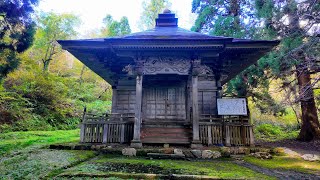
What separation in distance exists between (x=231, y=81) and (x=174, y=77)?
23.5 feet

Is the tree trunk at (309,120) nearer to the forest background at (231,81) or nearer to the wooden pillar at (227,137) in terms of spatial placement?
the forest background at (231,81)

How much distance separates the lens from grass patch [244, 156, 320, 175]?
6215 mm

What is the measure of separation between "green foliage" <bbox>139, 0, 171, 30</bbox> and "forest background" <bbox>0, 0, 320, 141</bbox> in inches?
4.6

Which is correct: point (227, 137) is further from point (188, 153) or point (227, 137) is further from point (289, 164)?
point (289, 164)

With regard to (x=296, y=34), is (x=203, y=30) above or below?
above

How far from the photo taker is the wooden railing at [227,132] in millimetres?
8719

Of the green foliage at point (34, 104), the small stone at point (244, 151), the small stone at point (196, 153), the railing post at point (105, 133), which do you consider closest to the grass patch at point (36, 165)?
the railing post at point (105, 133)

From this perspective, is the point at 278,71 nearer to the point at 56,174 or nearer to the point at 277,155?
the point at 277,155

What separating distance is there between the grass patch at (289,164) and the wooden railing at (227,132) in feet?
3.41

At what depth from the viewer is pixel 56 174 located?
4984 millimetres

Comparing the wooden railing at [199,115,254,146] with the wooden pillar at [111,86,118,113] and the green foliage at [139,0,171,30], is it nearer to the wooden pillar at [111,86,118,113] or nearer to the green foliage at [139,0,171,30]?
A: the wooden pillar at [111,86,118,113]

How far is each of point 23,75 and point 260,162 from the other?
18.3 meters

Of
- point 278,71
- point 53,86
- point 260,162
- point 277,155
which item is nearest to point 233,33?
point 278,71

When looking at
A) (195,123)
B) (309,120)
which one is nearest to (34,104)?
(195,123)
